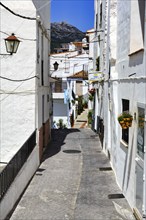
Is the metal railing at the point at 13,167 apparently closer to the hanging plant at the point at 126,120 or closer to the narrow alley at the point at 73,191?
the narrow alley at the point at 73,191

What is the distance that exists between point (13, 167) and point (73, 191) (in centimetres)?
223

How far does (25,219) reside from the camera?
8484 mm

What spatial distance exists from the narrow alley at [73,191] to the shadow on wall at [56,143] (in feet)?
0.16

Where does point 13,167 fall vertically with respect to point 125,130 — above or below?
below

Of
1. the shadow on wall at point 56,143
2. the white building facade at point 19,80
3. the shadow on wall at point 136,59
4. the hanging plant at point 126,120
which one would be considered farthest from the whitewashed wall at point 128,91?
the shadow on wall at point 56,143

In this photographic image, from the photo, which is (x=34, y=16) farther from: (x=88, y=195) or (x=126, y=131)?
(x=88, y=195)

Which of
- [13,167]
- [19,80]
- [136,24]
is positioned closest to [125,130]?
[136,24]

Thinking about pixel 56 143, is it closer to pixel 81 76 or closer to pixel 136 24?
pixel 136 24

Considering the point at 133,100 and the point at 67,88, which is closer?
the point at 133,100

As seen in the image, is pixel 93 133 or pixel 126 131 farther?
pixel 93 133

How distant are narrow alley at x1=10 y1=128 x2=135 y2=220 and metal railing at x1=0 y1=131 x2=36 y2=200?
32.4 inches

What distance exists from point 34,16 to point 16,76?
8.24 feet

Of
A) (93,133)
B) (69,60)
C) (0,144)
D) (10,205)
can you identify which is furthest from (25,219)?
(69,60)

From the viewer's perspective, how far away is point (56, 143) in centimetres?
1922
